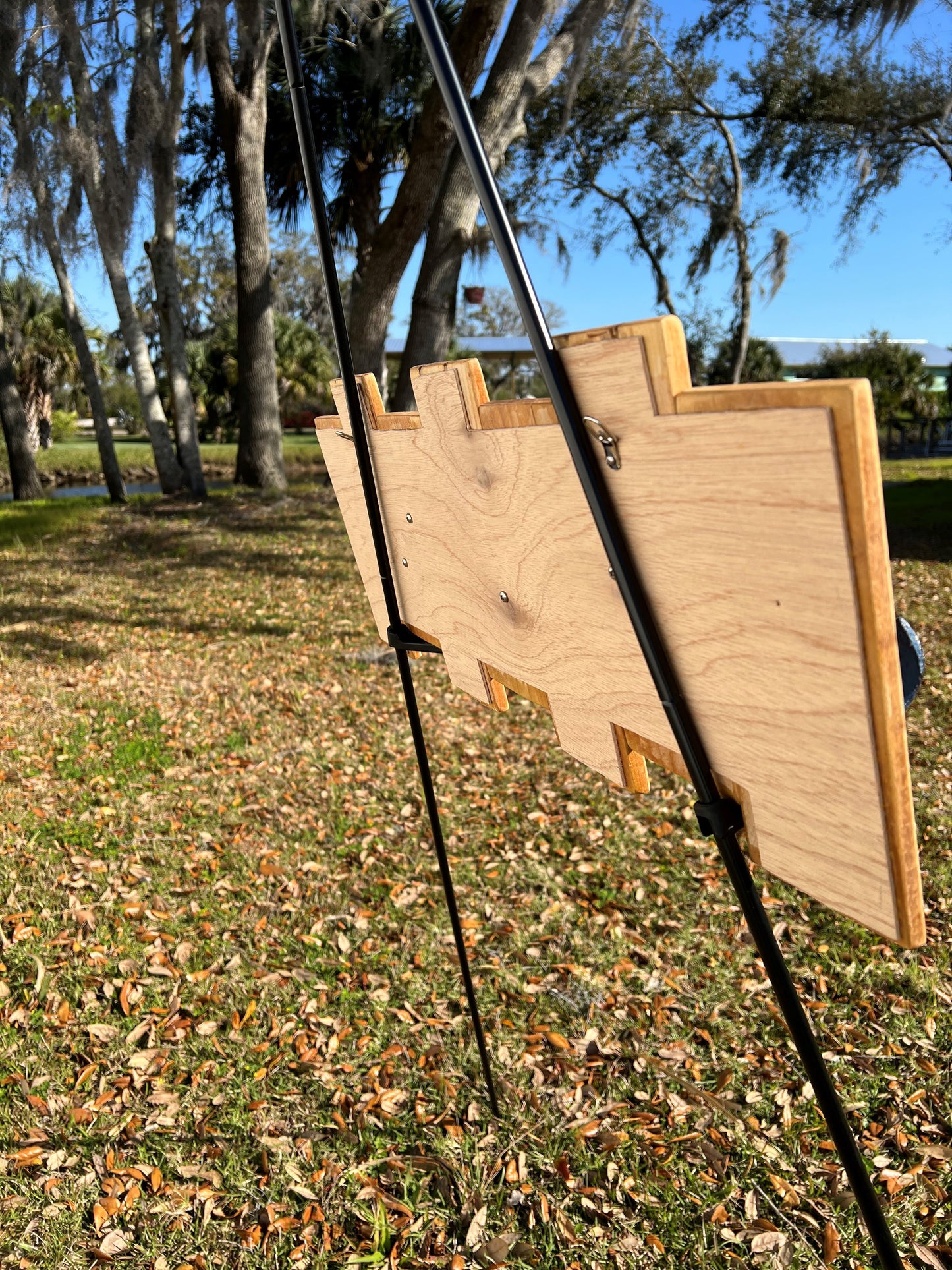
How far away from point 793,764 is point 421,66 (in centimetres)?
1646

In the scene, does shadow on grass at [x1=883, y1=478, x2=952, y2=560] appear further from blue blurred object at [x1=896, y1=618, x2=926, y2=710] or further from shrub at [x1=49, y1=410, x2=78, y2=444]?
shrub at [x1=49, y1=410, x2=78, y2=444]

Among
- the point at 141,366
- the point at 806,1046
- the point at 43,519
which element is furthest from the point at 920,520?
the point at 806,1046

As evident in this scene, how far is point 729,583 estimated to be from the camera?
0.68 m

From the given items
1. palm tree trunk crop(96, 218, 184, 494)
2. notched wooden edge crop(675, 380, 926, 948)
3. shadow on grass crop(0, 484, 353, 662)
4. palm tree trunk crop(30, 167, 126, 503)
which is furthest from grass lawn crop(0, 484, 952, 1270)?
palm tree trunk crop(30, 167, 126, 503)

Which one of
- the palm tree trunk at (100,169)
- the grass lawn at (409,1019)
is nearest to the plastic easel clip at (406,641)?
the grass lawn at (409,1019)

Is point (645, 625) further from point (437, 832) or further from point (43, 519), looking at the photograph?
point (43, 519)

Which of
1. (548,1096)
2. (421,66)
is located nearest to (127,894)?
(548,1096)

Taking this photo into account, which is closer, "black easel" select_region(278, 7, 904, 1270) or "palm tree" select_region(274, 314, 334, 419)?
"black easel" select_region(278, 7, 904, 1270)

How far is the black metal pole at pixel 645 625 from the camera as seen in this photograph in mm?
737

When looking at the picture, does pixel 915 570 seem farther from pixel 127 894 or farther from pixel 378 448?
pixel 378 448

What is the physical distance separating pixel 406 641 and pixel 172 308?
11655 millimetres

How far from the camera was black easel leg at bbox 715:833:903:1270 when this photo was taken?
0.81 meters

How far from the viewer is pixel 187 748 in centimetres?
467

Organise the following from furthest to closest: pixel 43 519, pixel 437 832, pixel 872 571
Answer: pixel 43 519
pixel 437 832
pixel 872 571
